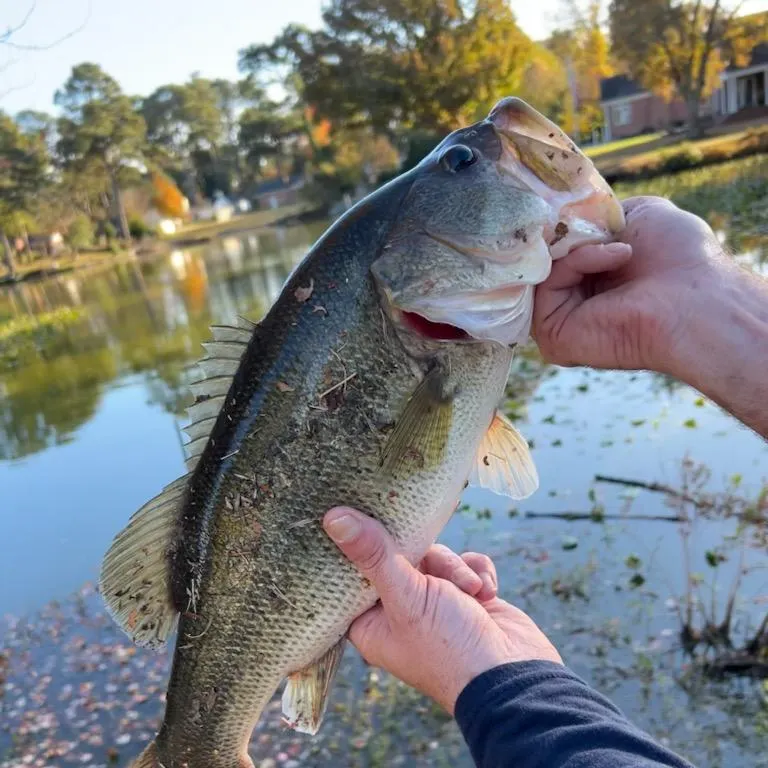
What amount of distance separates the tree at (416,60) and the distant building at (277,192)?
37187mm

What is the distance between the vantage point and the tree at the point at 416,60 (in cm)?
2931

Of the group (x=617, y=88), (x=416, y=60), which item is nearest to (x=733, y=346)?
(x=416, y=60)

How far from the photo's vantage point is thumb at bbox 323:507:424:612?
190 centimetres

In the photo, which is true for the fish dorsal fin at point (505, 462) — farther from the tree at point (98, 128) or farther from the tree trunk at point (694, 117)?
the tree at point (98, 128)

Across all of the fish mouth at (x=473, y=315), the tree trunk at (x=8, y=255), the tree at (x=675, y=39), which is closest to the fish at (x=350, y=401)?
the fish mouth at (x=473, y=315)

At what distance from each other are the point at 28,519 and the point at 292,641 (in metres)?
6.57

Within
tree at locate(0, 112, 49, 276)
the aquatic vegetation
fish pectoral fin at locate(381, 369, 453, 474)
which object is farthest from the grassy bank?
tree at locate(0, 112, 49, 276)

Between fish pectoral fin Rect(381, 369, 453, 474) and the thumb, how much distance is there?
181 mm

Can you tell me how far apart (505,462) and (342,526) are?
2.24ft

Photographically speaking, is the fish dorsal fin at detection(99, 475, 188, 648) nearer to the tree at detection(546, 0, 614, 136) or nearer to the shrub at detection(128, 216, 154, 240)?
the tree at detection(546, 0, 614, 136)

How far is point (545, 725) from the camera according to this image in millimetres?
1534

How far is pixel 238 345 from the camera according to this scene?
2.04 m

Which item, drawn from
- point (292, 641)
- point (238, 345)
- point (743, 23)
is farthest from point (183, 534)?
point (743, 23)

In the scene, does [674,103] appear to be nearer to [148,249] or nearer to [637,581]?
[148,249]
